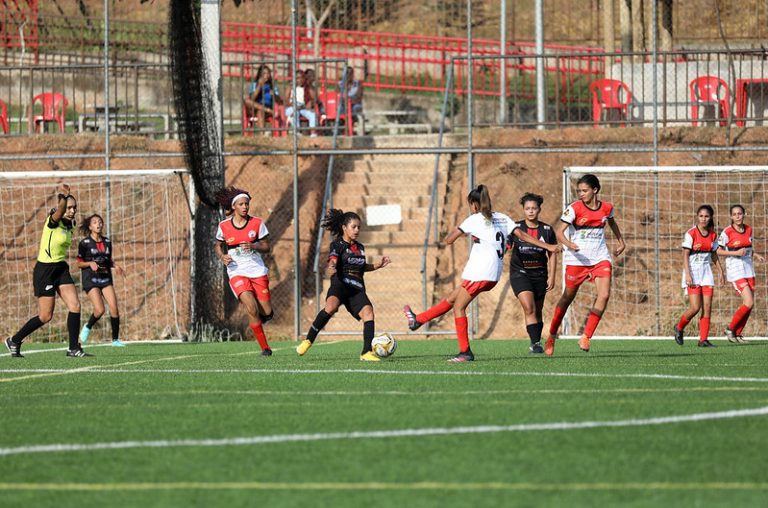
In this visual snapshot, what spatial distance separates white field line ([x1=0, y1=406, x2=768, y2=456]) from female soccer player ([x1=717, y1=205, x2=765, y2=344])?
Result: 27.5 feet

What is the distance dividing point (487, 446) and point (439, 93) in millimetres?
24131

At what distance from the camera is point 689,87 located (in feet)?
72.5

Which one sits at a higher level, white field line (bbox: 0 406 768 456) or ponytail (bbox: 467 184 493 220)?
ponytail (bbox: 467 184 493 220)

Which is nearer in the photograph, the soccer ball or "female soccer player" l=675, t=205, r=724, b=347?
the soccer ball

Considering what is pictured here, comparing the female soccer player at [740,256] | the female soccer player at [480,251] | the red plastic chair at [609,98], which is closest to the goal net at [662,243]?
Answer: the red plastic chair at [609,98]

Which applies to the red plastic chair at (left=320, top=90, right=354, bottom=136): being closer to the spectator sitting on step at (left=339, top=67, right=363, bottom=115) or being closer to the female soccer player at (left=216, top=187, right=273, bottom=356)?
the spectator sitting on step at (left=339, top=67, right=363, bottom=115)

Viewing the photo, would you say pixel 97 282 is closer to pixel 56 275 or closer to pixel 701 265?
pixel 56 275

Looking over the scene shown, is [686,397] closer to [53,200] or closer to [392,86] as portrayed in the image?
[53,200]

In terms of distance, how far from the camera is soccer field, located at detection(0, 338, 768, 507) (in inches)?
225

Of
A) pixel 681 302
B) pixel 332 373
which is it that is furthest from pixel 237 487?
pixel 681 302

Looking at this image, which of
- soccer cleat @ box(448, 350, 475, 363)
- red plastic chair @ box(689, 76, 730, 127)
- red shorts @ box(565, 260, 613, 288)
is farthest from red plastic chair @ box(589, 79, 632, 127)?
soccer cleat @ box(448, 350, 475, 363)

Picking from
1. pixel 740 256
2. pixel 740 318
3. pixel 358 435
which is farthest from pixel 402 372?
pixel 740 318

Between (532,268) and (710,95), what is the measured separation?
29.9 ft

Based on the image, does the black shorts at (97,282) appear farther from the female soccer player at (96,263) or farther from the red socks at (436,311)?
the red socks at (436,311)
